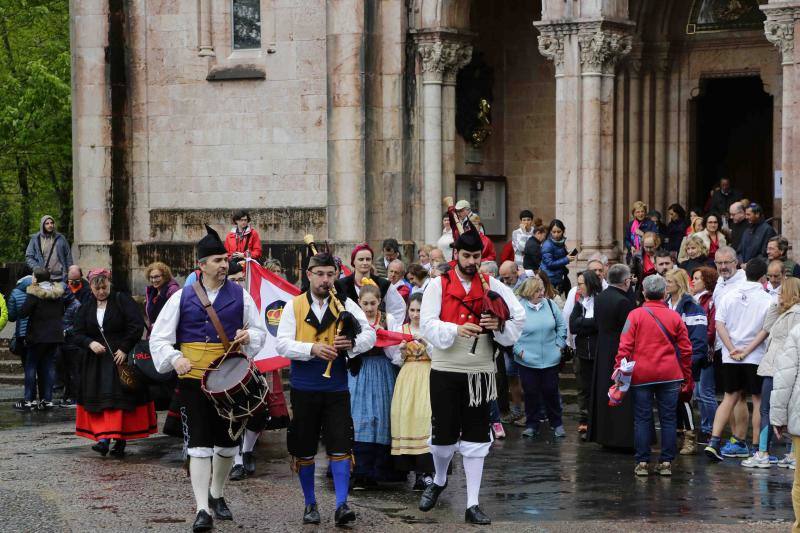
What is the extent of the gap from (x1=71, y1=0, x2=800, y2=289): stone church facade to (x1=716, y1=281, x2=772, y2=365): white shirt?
8095mm

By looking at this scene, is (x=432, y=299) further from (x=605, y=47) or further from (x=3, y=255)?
(x=3, y=255)

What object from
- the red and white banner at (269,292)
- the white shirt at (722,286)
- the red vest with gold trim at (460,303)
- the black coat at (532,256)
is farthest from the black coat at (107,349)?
the black coat at (532,256)

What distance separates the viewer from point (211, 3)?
25.5 meters

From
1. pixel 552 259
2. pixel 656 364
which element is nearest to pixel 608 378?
pixel 656 364

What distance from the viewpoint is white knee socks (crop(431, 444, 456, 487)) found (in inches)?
444

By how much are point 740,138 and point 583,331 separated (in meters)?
11.6

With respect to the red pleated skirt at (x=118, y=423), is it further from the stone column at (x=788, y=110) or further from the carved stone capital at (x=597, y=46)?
the carved stone capital at (x=597, y=46)

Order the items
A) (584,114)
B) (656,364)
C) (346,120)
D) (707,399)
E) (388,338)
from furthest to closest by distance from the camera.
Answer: (346,120)
(584,114)
(707,399)
(656,364)
(388,338)

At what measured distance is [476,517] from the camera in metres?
10.9

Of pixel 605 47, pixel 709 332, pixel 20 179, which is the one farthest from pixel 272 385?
pixel 20 179

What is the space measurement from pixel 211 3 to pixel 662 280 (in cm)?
1410

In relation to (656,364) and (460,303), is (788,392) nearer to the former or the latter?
(460,303)

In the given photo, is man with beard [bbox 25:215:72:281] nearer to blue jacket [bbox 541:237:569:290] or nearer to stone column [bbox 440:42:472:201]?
stone column [bbox 440:42:472:201]

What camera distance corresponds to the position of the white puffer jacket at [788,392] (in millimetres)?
9680
